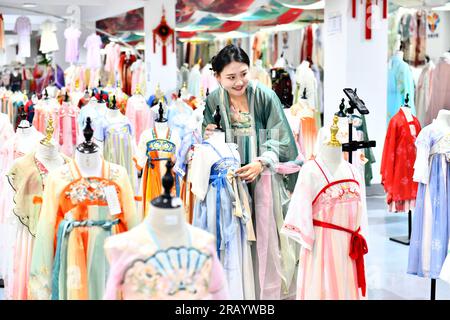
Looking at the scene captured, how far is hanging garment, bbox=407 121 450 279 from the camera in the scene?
4.63 metres

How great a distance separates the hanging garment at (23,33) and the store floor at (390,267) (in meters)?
6.05

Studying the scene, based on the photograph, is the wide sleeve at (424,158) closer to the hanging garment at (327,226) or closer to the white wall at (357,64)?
the hanging garment at (327,226)

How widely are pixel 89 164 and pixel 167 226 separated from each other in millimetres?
807

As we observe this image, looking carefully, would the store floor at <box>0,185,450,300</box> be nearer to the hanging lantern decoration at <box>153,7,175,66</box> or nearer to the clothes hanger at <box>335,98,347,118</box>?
the clothes hanger at <box>335,98,347,118</box>

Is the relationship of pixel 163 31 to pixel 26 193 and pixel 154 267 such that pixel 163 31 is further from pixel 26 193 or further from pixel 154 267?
pixel 154 267

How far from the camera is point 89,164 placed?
301 cm

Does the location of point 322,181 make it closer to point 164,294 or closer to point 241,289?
point 241,289

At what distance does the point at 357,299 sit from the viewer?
3.28 m

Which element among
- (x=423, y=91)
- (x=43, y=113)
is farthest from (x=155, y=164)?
(x=423, y=91)

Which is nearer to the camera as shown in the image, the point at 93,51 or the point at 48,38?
the point at 48,38

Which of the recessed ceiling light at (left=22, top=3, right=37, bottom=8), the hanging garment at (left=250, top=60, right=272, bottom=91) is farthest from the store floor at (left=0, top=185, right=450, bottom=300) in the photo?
the recessed ceiling light at (left=22, top=3, right=37, bottom=8)

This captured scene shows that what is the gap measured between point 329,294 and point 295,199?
46 cm

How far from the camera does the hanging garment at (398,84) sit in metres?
8.93

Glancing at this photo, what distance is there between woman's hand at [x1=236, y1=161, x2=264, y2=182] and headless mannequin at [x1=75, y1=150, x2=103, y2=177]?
933 mm
